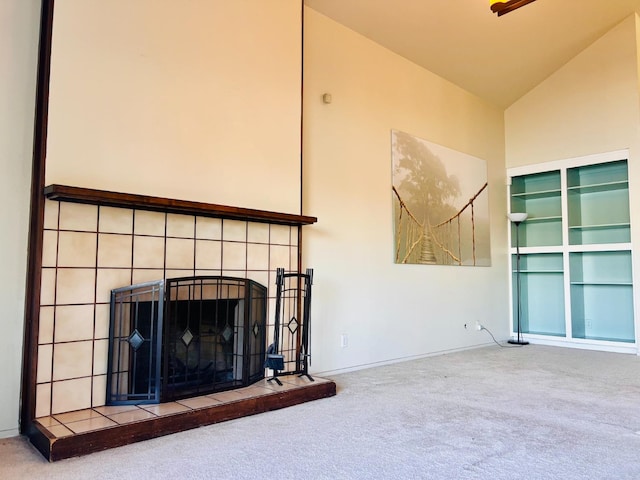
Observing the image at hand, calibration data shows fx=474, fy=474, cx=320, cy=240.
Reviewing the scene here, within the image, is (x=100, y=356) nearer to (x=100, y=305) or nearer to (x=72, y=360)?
(x=72, y=360)

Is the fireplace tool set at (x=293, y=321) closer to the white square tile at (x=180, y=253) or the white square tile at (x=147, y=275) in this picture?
the white square tile at (x=180, y=253)

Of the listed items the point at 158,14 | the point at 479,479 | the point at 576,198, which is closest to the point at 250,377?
the point at 479,479

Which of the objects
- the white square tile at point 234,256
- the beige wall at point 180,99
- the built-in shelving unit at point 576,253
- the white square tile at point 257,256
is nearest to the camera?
the beige wall at point 180,99

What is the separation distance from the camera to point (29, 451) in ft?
6.80

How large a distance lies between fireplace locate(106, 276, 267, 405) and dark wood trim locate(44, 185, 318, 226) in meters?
0.40

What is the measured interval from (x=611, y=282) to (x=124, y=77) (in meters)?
5.28

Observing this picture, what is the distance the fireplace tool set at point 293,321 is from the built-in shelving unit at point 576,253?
3490 millimetres

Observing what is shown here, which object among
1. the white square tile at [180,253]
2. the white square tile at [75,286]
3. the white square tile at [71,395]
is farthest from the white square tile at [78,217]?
the white square tile at [71,395]

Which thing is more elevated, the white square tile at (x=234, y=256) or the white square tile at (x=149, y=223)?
the white square tile at (x=149, y=223)

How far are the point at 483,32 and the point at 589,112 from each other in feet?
5.77

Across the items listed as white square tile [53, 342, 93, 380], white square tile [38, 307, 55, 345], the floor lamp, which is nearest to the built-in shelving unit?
the floor lamp

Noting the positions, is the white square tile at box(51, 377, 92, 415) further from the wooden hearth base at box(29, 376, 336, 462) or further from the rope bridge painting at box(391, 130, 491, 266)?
the rope bridge painting at box(391, 130, 491, 266)

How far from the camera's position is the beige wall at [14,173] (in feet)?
7.53

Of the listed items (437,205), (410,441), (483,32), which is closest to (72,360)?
(410,441)
